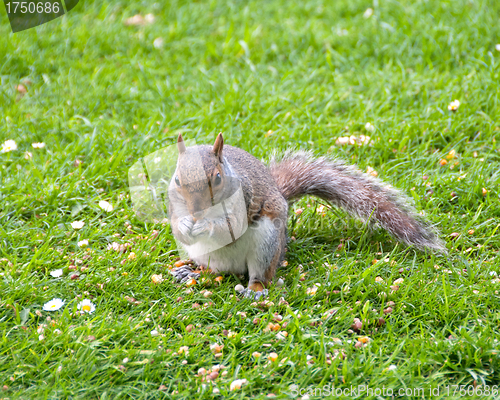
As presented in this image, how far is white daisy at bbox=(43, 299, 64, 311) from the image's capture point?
1.86 meters

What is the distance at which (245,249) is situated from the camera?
78.5 inches

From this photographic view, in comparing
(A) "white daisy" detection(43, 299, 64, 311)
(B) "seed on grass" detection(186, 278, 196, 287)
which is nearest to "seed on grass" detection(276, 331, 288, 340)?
(B) "seed on grass" detection(186, 278, 196, 287)

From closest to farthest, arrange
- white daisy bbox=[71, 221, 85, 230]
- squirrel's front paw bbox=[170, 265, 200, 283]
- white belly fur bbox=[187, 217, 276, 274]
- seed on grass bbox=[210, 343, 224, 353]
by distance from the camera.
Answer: seed on grass bbox=[210, 343, 224, 353]
white belly fur bbox=[187, 217, 276, 274]
squirrel's front paw bbox=[170, 265, 200, 283]
white daisy bbox=[71, 221, 85, 230]

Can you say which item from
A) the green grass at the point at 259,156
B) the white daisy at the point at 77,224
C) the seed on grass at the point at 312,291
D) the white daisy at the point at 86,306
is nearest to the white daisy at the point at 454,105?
the green grass at the point at 259,156

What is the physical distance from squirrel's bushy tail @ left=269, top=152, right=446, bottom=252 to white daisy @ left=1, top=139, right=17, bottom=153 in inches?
57.2

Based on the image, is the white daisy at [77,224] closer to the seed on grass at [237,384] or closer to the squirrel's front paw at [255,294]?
the squirrel's front paw at [255,294]

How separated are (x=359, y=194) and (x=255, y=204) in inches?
19.4

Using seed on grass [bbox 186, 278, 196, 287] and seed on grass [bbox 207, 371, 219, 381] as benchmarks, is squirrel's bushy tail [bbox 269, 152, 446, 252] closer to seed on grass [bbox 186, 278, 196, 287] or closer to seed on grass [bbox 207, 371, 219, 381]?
seed on grass [bbox 186, 278, 196, 287]

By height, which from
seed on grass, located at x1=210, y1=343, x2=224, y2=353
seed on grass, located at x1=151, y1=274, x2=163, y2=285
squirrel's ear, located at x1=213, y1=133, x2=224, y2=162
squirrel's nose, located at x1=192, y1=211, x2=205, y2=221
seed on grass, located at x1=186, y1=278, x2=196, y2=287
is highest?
squirrel's ear, located at x1=213, y1=133, x2=224, y2=162

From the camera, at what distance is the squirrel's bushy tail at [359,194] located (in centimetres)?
216

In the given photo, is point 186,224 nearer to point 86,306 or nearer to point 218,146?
point 218,146

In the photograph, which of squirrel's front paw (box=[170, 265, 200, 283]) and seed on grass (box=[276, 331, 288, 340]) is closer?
seed on grass (box=[276, 331, 288, 340])

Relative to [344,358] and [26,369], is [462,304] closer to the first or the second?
[344,358]

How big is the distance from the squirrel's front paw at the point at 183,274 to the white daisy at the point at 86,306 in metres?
0.36
